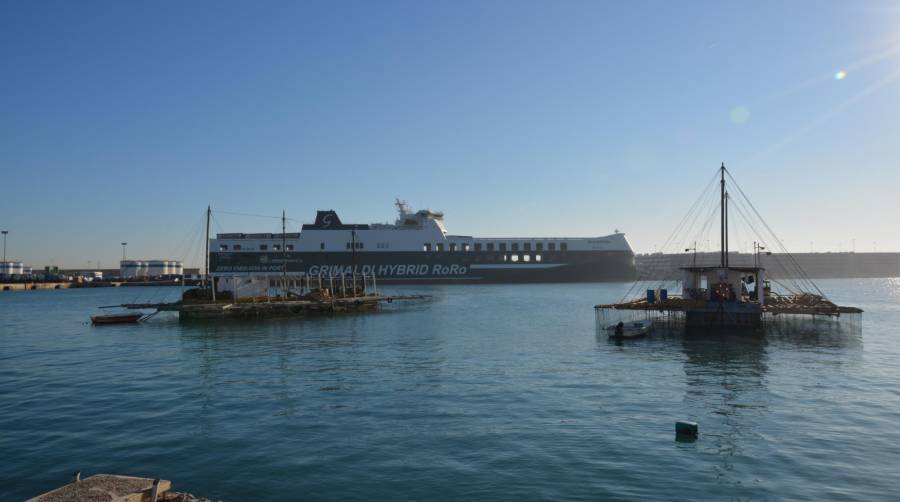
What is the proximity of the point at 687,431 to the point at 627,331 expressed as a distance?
21.3 metres

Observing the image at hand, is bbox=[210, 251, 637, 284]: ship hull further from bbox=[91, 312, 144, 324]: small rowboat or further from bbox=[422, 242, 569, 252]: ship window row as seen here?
bbox=[91, 312, 144, 324]: small rowboat

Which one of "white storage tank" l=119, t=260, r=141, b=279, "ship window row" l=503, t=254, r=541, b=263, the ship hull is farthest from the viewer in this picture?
"white storage tank" l=119, t=260, r=141, b=279

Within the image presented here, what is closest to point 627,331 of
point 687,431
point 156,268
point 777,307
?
point 777,307

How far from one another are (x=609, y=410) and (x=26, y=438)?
15.1 m

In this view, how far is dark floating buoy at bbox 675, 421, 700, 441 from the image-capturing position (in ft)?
42.7

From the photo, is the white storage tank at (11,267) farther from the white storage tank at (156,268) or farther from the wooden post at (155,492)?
the wooden post at (155,492)

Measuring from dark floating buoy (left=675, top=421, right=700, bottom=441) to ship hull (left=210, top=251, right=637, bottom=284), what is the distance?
89.7 m

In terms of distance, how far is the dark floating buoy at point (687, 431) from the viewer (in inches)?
513

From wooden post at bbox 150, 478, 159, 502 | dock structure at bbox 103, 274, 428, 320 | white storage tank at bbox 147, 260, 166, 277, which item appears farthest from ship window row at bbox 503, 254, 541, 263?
white storage tank at bbox 147, 260, 166, 277

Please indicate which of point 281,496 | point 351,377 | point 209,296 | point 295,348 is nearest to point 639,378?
point 351,377

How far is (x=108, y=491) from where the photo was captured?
8195mm

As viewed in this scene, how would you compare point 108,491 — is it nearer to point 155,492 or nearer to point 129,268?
point 155,492

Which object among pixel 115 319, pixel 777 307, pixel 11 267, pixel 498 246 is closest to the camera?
pixel 777 307

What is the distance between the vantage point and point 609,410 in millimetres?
15734
